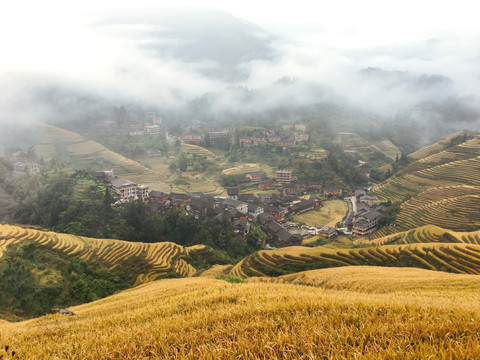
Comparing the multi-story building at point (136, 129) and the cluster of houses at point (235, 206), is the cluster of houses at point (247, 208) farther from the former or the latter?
the multi-story building at point (136, 129)

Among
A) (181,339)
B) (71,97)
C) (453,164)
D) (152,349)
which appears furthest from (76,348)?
(71,97)

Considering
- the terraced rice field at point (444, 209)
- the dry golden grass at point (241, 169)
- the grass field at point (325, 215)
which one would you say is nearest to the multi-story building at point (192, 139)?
the dry golden grass at point (241, 169)

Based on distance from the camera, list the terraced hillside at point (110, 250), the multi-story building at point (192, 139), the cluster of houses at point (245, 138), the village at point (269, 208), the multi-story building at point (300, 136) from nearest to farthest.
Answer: the terraced hillside at point (110, 250), the village at point (269, 208), the cluster of houses at point (245, 138), the multi-story building at point (300, 136), the multi-story building at point (192, 139)

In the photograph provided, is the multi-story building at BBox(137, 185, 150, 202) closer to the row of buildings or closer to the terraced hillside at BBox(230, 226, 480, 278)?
the row of buildings

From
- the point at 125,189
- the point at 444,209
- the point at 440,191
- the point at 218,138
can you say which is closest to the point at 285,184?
the point at 440,191

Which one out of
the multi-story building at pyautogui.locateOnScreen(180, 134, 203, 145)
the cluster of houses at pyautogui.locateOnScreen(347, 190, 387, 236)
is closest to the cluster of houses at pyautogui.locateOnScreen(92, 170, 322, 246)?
the cluster of houses at pyautogui.locateOnScreen(347, 190, 387, 236)

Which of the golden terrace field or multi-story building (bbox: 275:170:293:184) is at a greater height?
the golden terrace field

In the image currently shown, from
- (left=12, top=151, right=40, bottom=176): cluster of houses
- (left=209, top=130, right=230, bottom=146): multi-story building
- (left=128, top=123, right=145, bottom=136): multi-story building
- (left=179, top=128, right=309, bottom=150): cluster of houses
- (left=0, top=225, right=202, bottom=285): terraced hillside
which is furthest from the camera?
(left=209, top=130, right=230, bottom=146): multi-story building

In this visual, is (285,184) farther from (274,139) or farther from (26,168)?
(26,168)
